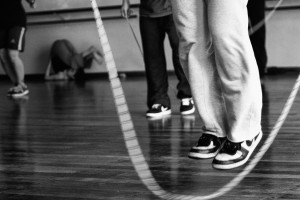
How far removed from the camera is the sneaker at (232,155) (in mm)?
2541

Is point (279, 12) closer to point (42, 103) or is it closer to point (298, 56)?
point (298, 56)

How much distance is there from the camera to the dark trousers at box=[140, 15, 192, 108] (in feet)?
15.3

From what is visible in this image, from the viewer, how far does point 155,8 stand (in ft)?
15.1

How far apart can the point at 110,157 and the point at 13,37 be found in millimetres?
3873

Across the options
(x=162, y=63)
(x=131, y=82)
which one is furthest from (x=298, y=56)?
(x=162, y=63)

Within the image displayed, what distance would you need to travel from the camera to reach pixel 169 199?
2326mm

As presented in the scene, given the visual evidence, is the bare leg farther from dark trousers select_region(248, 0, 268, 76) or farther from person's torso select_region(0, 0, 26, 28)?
dark trousers select_region(248, 0, 268, 76)

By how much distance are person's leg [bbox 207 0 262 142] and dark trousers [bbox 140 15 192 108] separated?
7.10ft

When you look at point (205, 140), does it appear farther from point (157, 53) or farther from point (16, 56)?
point (16, 56)

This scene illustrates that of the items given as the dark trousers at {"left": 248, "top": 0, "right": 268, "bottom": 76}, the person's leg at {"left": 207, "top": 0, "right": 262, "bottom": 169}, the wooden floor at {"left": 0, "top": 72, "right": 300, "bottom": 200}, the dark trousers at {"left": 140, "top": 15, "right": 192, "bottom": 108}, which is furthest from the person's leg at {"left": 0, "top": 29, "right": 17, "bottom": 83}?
the person's leg at {"left": 207, "top": 0, "right": 262, "bottom": 169}

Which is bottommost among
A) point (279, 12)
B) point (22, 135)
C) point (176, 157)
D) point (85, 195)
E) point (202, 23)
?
point (279, 12)

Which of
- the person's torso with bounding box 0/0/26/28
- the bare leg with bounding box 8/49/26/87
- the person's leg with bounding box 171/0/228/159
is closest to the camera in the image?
the person's leg with bounding box 171/0/228/159

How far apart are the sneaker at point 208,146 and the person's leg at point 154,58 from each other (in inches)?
82.5

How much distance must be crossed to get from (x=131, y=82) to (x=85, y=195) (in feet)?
18.8
